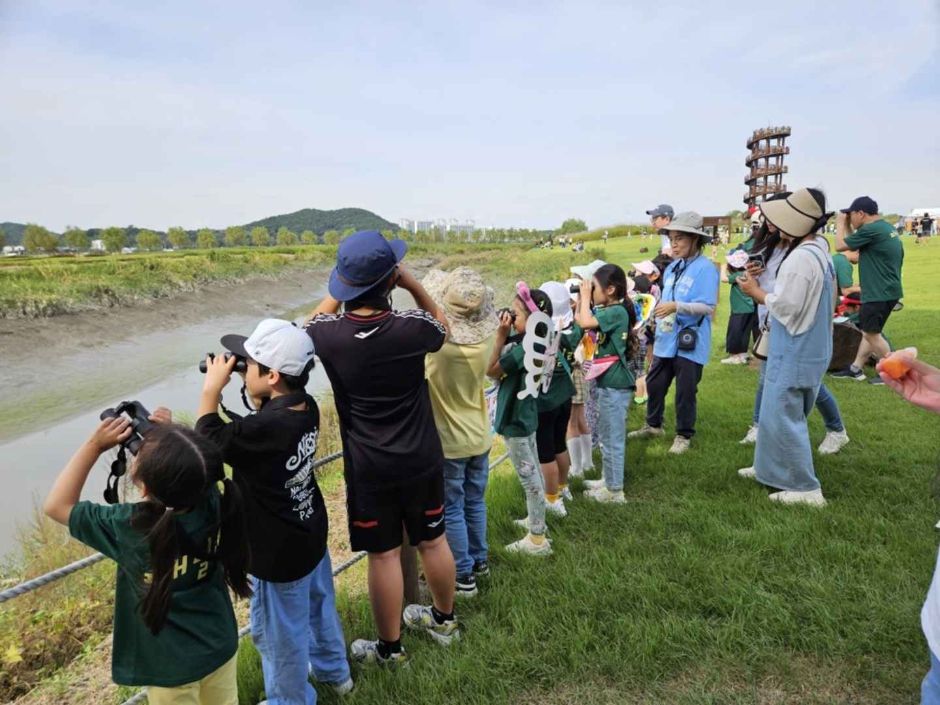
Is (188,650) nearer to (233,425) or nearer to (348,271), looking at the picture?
(233,425)

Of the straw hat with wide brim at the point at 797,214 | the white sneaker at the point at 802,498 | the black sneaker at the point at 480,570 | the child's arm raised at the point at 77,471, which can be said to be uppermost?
the straw hat with wide brim at the point at 797,214

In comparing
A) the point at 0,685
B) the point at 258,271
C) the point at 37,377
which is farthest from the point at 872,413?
the point at 258,271

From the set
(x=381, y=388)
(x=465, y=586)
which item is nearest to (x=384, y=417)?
(x=381, y=388)

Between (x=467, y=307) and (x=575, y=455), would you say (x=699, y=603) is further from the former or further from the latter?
(x=575, y=455)

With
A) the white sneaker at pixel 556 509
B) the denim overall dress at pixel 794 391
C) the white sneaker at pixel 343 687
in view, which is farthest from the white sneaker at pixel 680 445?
the white sneaker at pixel 343 687

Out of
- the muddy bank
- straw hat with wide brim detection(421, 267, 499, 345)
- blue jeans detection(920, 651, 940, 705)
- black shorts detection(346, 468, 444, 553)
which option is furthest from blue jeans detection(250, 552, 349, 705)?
the muddy bank

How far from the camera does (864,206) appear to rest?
5824mm

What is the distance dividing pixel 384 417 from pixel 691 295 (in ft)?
10.2

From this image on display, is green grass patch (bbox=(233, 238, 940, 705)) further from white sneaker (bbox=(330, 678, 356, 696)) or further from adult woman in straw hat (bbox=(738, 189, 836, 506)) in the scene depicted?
adult woman in straw hat (bbox=(738, 189, 836, 506))

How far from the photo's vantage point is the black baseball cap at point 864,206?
5766 mm

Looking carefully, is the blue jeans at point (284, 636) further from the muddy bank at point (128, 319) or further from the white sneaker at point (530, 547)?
the muddy bank at point (128, 319)

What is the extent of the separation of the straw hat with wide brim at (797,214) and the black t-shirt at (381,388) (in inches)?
99.7

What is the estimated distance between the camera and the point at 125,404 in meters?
1.77

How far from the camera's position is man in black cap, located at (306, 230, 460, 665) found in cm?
229
